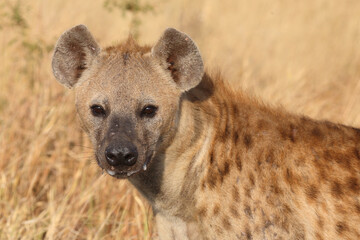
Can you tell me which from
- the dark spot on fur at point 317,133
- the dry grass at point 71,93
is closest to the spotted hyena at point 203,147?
the dark spot on fur at point 317,133

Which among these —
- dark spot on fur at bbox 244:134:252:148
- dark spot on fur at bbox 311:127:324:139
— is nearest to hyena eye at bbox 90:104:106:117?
dark spot on fur at bbox 244:134:252:148

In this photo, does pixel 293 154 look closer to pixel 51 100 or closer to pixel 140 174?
pixel 140 174

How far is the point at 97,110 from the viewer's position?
3053mm

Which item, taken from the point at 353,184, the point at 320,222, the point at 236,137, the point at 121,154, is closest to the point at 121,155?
the point at 121,154

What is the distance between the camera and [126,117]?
294 cm

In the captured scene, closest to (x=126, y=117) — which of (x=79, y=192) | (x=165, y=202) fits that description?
(x=165, y=202)

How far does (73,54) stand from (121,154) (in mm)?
753

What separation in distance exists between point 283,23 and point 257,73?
3.82 feet

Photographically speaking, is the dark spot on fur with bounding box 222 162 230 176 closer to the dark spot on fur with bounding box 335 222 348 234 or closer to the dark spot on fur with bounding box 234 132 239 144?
the dark spot on fur with bounding box 234 132 239 144

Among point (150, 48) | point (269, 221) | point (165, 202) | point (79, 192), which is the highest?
point (150, 48)

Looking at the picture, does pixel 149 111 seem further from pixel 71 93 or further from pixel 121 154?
pixel 71 93

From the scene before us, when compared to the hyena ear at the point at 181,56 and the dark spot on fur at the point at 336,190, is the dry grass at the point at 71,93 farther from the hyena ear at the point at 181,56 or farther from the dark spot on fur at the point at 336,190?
the dark spot on fur at the point at 336,190

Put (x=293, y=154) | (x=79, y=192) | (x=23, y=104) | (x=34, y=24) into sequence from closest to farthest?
(x=293, y=154) < (x=79, y=192) < (x=23, y=104) < (x=34, y=24)

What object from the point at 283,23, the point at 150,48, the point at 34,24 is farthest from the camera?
the point at 283,23
